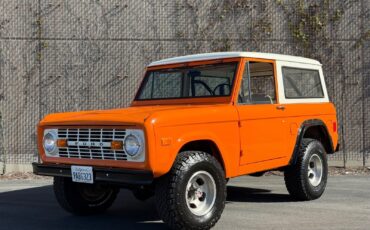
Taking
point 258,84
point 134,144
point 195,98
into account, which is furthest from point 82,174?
point 258,84

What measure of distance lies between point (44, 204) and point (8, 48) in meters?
5.21

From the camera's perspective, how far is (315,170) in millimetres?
7008

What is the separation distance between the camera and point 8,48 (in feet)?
35.2

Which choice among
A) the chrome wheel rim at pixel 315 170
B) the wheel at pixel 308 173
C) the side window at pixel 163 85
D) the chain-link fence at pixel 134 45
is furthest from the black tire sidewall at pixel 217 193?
the chain-link fence at pixel 134 45

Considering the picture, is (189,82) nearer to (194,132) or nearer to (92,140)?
(194,132)

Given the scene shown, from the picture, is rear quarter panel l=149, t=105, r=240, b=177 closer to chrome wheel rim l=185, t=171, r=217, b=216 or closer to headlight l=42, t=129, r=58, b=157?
chrome wheel rim l=185, t=171, r=217, b=216

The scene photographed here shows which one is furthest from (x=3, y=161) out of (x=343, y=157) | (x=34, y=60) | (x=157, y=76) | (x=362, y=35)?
(x=362, y=35)

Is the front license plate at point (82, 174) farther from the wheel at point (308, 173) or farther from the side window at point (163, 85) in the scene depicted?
the wheel at point (308, 173)

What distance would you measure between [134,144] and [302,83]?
3204mm

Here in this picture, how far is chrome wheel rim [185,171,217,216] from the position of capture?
4.96 m

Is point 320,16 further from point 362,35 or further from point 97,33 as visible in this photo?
point 97,33

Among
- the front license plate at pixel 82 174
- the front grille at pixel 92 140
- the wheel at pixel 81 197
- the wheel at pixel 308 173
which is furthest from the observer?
the wheel at pixel 308 173

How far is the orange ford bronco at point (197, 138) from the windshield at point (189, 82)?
0.01 metres

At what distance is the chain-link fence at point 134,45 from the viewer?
35.3 ft
